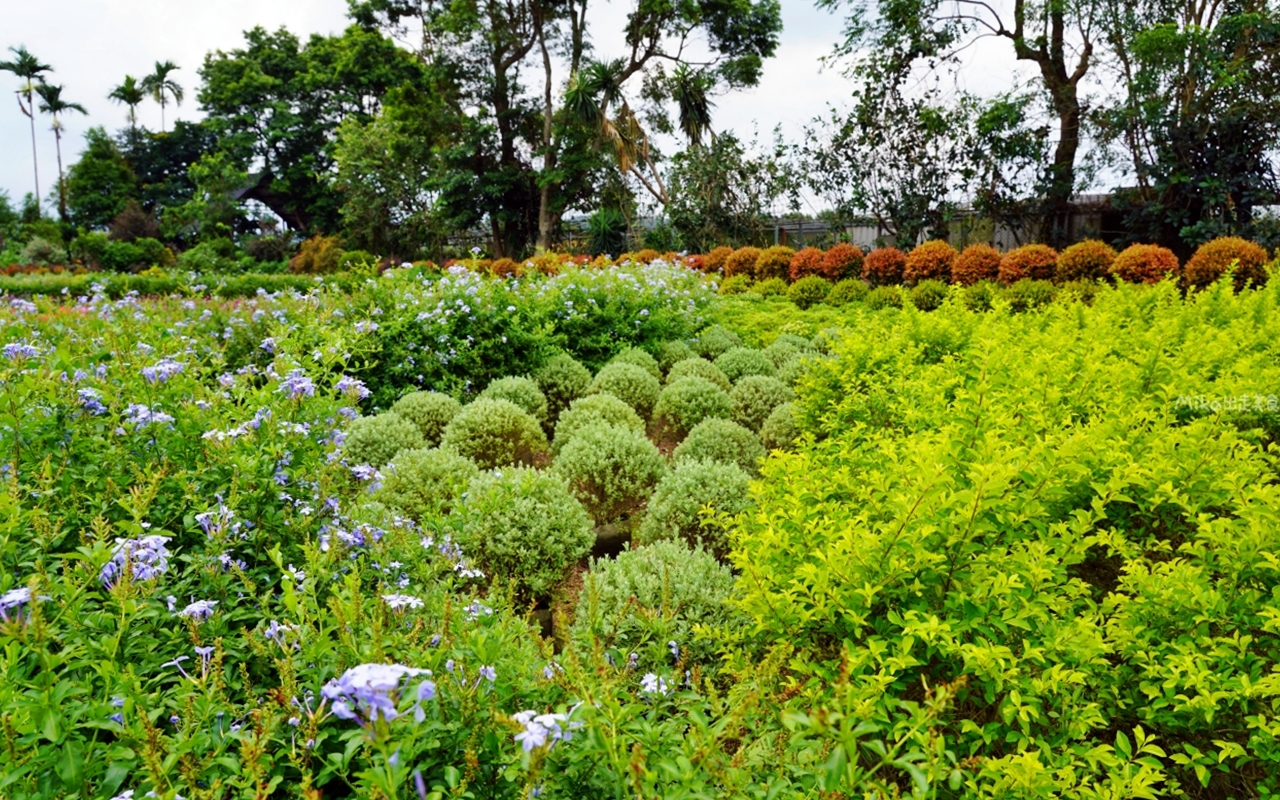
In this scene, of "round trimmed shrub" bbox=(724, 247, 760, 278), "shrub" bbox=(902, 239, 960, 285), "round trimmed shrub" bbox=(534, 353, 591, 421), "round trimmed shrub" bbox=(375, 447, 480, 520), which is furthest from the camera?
"round trimmed shrub" bbox=(724, 247, 760, 278)

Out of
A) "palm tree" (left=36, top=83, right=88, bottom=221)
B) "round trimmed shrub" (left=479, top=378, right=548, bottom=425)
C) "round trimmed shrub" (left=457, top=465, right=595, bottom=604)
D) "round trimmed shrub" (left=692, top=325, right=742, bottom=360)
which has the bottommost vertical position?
"round trimmed shrub" (left=457, top=465, right=595, bottom=604)

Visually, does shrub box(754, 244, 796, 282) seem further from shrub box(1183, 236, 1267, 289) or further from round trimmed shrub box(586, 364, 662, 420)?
round trimmed shrub box(586, 364, 662, 420)

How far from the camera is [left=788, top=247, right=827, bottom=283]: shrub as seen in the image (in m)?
12.6

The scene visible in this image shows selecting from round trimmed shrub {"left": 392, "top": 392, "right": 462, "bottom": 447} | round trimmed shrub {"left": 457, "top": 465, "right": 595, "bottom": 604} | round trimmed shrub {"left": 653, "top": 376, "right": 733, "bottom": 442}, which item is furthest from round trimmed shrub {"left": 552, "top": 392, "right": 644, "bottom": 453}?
round trimmed shrub {"left": 457, "top": 465, "right": 595, "bottom": 604}

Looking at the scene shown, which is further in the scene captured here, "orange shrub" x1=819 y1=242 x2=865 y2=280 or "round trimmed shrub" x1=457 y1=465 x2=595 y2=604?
"orange shrub" x1=819 y1=242 x2=865 y2=280

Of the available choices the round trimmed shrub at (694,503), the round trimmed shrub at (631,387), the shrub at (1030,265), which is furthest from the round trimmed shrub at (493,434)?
the shrub at (1030,265)

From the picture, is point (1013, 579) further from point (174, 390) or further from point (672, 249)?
point (672, 249)

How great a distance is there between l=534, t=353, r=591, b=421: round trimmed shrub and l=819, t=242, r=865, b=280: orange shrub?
23.1 feet

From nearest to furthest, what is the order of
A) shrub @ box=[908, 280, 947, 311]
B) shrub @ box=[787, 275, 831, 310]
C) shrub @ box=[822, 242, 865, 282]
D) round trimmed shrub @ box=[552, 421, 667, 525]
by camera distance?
round trimmed shrub @ box=[552, 421, 667, 525]
shrub @ box=[908, 280, 947, 311]
shrub @ box=[787, 275, 831, 310]
shrub @ box=[822, 242, 865, 282]

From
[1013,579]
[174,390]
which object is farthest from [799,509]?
[174,390]

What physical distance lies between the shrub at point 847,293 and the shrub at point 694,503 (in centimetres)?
778

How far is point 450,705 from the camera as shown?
4.77ft

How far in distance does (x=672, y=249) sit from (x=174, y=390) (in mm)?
17819

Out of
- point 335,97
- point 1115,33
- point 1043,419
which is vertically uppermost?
point 335,97
